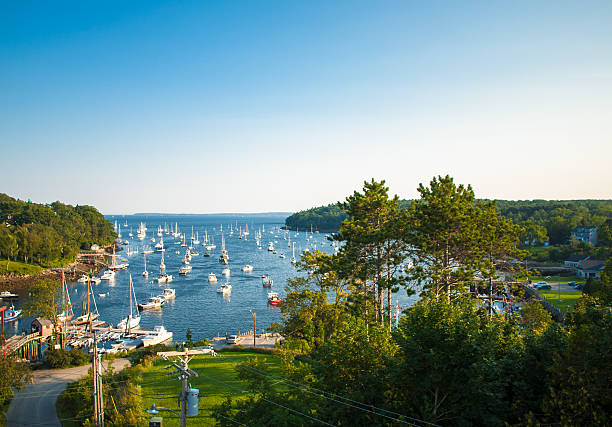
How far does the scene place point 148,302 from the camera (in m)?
64.5

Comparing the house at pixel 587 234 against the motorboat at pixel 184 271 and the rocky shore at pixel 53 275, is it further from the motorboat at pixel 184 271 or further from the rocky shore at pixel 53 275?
the rocky shore at pixel 53 275

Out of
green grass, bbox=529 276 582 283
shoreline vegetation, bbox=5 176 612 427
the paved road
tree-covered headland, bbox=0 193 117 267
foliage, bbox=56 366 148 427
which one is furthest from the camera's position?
tree-covered headland, bbox=0 193 117 267

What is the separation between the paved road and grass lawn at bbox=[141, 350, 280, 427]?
513 centimetres

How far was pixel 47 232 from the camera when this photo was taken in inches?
4035

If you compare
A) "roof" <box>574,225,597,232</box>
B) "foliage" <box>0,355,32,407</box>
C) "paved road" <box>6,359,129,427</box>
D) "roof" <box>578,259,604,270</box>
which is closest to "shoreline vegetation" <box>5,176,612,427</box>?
"paved road" <box>6,359,129,427</box>

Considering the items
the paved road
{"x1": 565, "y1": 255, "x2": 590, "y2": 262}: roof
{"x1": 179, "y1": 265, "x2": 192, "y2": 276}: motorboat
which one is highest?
{"x1": 565, "y1": 255, "x2": 590, "y2": 262}: roof

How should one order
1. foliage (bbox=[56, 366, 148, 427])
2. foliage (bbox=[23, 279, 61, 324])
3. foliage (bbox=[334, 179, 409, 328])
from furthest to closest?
foliage (bbox=[23, 279, 61, 324])
foliage (bbox=[334, 179, 409, 328])
foliage (bbox=[56, 366, 148, 427])

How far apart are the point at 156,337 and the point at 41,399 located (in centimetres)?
2019

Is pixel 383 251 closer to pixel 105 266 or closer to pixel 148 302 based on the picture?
pixel 148 302

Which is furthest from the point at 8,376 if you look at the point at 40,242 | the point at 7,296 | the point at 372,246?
the point at 40,242

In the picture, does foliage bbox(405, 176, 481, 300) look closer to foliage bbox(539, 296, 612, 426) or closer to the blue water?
foliage bbox(539, 296, 612, 426)

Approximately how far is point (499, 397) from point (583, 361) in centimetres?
260

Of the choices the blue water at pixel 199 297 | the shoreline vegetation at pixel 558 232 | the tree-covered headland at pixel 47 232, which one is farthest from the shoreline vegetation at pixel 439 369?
the tree-covered headland at pixel 47 232

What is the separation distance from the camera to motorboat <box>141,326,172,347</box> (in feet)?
146
